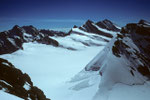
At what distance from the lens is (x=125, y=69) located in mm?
20719

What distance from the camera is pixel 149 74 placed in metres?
21.5

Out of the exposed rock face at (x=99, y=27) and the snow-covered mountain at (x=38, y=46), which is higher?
the exposed rock face at (x=99, y=27)

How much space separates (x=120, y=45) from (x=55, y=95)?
18947 mm

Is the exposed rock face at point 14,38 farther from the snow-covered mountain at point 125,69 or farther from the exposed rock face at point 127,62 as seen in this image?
the snow-covered mountain at point 125,69

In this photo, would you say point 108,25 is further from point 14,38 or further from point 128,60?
point 14,38

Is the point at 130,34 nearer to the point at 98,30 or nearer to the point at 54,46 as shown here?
the point at 54,46

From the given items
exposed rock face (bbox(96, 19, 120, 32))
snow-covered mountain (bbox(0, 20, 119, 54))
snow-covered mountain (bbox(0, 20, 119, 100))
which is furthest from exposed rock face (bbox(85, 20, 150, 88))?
exposed rock face (bbox(96, 19, 120, 32))

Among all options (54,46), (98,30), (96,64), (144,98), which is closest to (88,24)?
(98,30)

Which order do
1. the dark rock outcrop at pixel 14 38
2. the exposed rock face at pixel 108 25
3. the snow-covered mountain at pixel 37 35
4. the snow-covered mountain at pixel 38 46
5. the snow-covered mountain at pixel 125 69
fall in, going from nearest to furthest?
the snow-covered mountain at pixel 38 46 → the snow-covered mountain at pixel 125 69 → the snow-covered mountain at pixel 37 35 → the exposed rock face at pixel 108 25 → the dark rock outcrop at pixel 14 38

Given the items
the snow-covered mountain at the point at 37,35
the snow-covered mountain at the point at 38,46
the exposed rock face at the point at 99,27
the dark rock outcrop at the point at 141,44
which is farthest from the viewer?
the exposed rock face at the point at 99,27

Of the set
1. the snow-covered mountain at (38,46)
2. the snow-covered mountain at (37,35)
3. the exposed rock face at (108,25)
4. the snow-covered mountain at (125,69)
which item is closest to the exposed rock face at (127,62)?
the snow-covered mountain at (125,69)

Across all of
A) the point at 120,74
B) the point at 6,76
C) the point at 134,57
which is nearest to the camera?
the point at 6,76

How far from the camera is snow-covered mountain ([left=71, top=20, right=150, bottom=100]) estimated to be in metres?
17.3

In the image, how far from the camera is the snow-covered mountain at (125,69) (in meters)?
17.3
